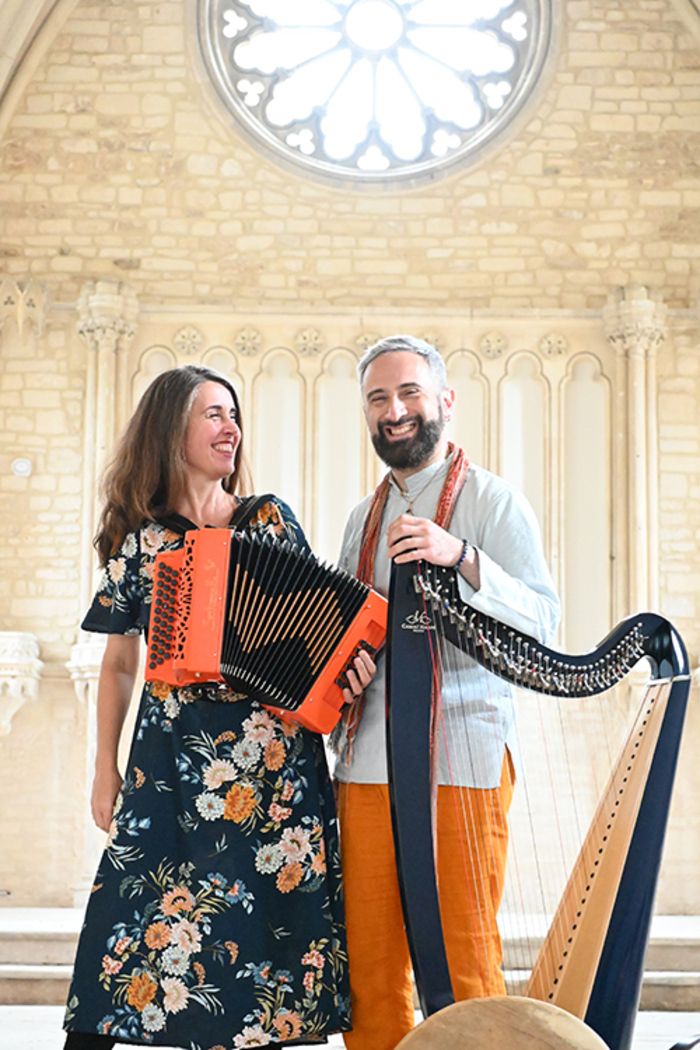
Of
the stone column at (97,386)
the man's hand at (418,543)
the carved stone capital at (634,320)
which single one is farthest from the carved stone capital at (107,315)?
the man's hand at (418,543)

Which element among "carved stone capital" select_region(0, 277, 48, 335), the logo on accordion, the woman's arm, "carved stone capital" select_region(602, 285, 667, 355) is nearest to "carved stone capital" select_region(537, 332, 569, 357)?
"carved stone capital" select_region(602, 285, 667, 355)

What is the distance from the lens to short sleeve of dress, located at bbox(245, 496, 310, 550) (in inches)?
112

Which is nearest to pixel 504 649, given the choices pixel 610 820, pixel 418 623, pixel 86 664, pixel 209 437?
pixel 418 623

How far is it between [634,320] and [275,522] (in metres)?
5.61

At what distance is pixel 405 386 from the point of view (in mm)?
2854

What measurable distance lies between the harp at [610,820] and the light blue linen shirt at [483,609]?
5.9 inches

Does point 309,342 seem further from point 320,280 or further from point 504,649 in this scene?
point 504,649

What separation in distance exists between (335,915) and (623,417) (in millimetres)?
5940

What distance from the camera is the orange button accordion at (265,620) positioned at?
2551 millimetres

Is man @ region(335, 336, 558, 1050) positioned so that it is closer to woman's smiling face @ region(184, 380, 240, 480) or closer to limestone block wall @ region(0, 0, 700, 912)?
woman's smiling face @ region(184, 380, 240, 480)

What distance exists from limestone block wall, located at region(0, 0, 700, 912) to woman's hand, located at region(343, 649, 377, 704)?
18.2 feet

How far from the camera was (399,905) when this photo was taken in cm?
267

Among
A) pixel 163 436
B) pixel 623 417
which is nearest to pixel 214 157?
pixel 623 417

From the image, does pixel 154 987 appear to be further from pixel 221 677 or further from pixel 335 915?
pixel 221 677
